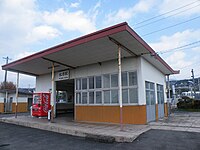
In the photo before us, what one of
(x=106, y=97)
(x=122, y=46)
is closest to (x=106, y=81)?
(x=106, y=97)

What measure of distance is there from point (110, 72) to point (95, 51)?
2.05 meters

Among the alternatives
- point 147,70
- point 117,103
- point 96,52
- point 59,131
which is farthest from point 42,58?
point 147,70

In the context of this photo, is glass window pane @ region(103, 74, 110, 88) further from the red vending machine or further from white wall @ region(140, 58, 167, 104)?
the red vending machine

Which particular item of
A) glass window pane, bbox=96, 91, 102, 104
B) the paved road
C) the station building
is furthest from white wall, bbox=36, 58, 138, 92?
the paved road

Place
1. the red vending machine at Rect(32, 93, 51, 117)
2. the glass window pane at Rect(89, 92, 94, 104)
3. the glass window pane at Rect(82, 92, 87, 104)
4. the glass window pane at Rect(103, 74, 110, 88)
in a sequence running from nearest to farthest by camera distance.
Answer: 1. the glass window pane at Rect(103, 74, 110, 88)
2. the glass window pane at Rect(89, 92, 94, 104)
3. the glass window pane at Rect(82, 92, 87, 104)
4. the red vending machine at Rect(32, 93, 51, 117)

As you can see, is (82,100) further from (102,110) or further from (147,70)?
(147,70)

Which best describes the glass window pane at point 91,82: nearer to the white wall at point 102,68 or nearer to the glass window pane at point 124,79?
the white wall at point 102,68

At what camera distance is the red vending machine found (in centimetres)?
1418

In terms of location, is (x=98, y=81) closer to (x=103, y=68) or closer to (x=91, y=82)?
(x=91, y=82)

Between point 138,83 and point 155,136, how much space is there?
3485 mm

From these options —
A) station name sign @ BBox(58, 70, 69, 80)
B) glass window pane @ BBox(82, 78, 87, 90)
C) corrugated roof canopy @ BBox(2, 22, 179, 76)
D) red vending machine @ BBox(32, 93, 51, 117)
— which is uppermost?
corrugated roof canopy @ BBox(2, 22, 179, 76)

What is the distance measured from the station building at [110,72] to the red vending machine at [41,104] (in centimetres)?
220

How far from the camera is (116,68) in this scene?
35.5 ft

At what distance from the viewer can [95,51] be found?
9.55 meters
